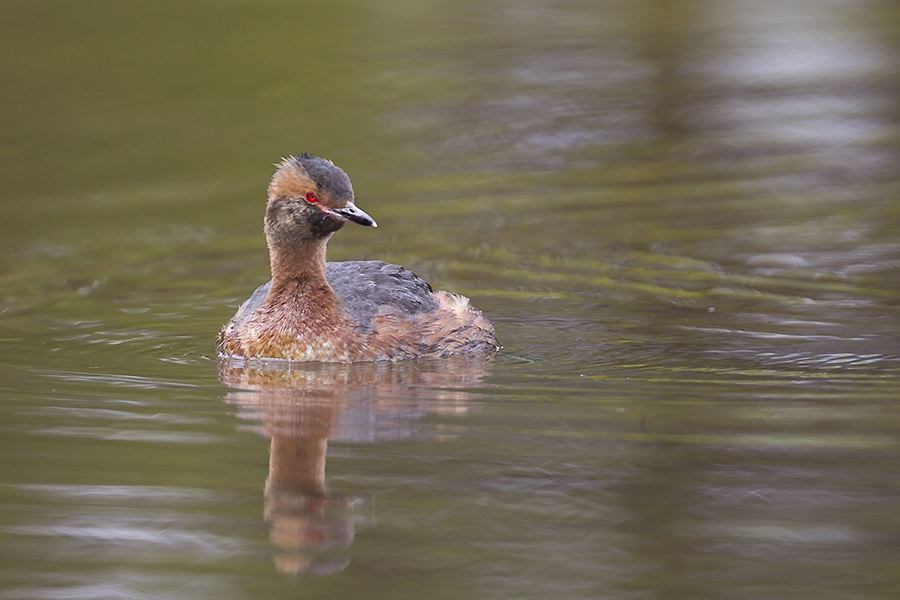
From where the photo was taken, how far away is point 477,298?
35.0 ft

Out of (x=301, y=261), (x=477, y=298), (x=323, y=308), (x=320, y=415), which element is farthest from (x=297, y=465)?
(x=477, y=298)

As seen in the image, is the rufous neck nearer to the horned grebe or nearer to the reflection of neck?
the horned grebe

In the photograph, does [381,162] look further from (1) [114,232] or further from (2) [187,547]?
(2) [187,547]

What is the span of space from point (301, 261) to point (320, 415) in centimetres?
195

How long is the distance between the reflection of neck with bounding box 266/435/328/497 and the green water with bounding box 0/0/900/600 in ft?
0.07

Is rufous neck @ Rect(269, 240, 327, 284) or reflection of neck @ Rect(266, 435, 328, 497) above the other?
rufous neck @ Rect(269, 240, 327, 284)

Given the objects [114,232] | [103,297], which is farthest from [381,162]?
[103,297]

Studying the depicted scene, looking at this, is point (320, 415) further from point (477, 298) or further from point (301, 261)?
point (477, 298)

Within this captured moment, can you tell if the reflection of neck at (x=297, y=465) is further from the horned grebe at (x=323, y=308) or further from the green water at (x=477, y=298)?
the horned grebe at (x=323, y=308)

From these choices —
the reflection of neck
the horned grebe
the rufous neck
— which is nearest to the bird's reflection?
the reflection of neck

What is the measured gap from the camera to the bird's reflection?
220 inches

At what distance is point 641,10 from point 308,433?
14858 millimetres

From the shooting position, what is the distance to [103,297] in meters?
10.7

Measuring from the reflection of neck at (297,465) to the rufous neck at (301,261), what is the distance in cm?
236
